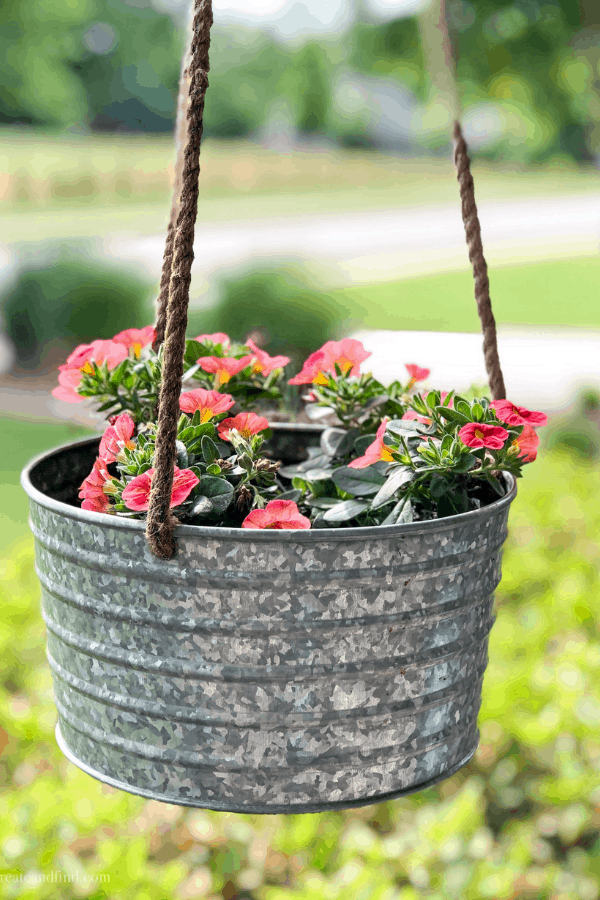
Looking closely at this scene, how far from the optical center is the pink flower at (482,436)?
635mm

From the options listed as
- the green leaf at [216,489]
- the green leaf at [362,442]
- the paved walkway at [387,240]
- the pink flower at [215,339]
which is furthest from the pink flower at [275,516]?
the paved walkway at [387,240]

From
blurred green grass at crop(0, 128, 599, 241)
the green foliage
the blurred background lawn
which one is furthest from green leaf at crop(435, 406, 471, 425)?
blurred green grass at crop(0, 128, 599, 241)

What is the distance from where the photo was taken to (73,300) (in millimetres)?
4770

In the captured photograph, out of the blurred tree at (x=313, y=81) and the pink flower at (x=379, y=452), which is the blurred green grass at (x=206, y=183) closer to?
the blurred tree at (x=313, y=81)

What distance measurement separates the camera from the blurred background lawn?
1.39 metres

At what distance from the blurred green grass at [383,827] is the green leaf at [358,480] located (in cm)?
84

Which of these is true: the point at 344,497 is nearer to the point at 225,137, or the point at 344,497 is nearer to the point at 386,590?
the point at 386,590

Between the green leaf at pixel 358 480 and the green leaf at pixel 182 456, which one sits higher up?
the green leaf at pixel 182 456

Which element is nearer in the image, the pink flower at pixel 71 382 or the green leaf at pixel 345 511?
the green leaf at pixel 345 511

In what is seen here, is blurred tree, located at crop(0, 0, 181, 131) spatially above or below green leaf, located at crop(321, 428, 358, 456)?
above

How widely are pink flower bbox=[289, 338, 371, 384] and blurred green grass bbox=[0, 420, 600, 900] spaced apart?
873 millimetres

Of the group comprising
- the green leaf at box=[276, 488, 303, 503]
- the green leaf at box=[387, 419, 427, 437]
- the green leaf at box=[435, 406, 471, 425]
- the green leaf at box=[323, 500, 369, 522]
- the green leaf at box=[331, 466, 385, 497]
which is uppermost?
the green leaf at box=[435, 406, 471, 425]

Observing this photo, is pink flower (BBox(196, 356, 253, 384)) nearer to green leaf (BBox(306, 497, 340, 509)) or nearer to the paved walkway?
green leaf (BBox(306, 497, 340, 509))

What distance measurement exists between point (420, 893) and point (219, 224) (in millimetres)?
4462
